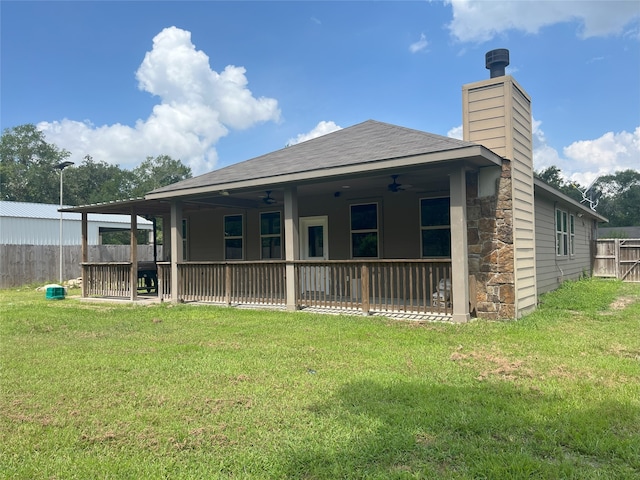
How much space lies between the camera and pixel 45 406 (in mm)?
3418

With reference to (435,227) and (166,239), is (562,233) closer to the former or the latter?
(435,227)

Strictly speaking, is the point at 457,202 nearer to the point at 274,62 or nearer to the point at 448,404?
the point at 448,404

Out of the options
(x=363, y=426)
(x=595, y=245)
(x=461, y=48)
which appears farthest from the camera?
(x=595, y=245)

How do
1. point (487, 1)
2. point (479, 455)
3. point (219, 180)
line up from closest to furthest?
point (479, 455) < point (487, 1) < point (219, 180)

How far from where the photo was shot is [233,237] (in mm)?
12555

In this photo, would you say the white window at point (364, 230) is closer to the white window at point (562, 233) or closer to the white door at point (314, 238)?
the white door at point (314, 238)

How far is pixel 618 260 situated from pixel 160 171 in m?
56.4

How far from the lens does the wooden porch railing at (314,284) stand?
7.57 metres

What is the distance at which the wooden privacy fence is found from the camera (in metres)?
16.1

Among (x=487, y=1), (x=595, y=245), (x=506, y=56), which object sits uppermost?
(x=487, y=1)

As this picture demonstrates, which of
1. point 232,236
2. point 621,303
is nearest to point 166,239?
point 232,236

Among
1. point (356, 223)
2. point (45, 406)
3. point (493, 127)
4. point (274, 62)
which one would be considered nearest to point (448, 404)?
point (45, 406)

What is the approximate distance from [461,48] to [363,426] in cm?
1152

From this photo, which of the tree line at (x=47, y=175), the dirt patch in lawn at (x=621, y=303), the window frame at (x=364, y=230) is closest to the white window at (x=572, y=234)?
the dirt patch in lawn at (x=621, y=303)
